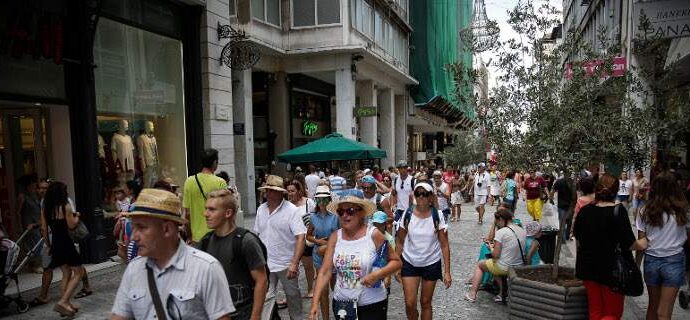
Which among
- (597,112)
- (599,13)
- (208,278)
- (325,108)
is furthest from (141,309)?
(599,13)

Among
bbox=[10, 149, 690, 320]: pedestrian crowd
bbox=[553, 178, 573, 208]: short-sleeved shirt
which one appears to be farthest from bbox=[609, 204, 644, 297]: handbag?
bbox=[553, 178, 573, 208]: short-sleeved shirt

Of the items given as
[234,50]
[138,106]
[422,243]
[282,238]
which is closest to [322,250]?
[282,238]

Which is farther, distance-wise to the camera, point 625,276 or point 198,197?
point 198,197

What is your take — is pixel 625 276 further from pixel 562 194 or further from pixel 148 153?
pixel 148 153

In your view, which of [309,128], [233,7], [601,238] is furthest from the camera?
[309,128]

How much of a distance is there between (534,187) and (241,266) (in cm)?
1084

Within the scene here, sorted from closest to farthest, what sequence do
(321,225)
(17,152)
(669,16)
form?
(321,225), (669,16), (17,152)

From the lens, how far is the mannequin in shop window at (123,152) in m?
10.1

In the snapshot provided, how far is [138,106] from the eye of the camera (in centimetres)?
1086

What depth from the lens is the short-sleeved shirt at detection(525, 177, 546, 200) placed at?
12.6 m

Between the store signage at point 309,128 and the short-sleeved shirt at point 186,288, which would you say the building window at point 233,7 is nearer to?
the store signage at point 309,128

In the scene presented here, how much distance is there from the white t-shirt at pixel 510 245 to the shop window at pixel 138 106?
753 cm

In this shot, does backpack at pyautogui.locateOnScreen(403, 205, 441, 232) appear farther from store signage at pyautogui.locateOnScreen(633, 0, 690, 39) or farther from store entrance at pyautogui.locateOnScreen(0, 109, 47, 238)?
store entrance at pyautogui.locateOnScreen(0, 109, 47, 238)

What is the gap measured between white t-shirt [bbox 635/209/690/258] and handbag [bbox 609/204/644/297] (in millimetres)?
533
